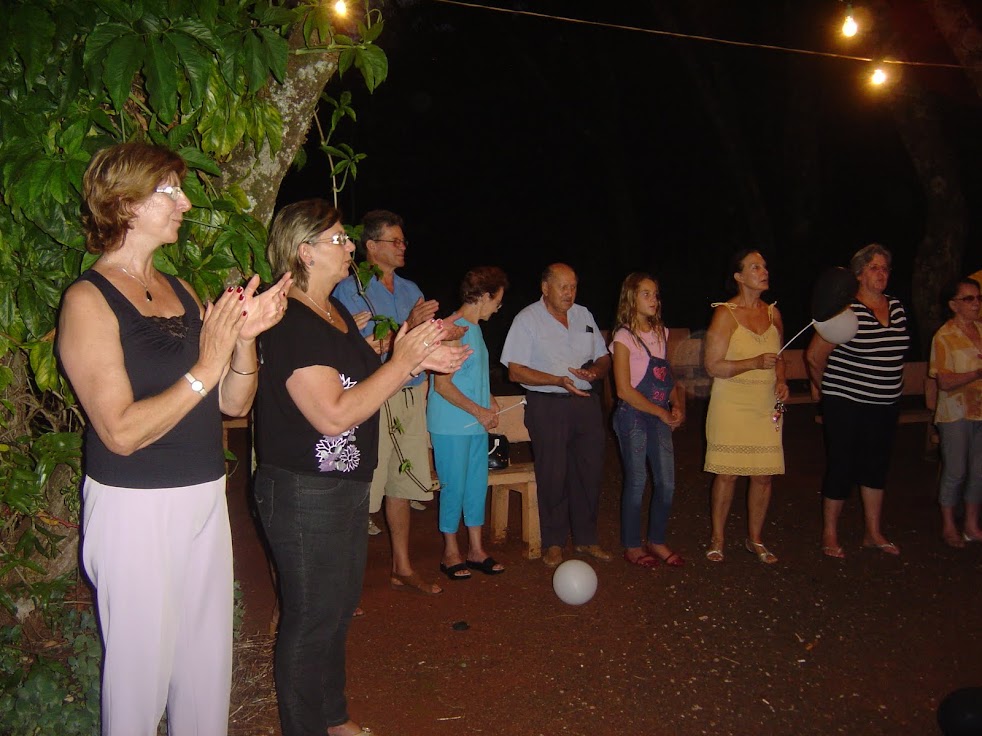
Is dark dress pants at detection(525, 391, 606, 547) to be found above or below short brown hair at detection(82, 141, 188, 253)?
below

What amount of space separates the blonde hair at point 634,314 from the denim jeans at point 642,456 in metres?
0.51

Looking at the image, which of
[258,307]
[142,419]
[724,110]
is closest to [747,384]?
[258,307]

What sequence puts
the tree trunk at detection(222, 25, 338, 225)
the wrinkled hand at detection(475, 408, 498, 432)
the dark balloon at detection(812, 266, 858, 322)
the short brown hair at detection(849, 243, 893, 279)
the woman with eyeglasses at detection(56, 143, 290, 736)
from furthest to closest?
the short brown hair at detection(849, 243, 893, 279) < the wrinkled hand at detection(475, 408, 498, 432) < the dark balloon at detection(812, 266, 858, 322) < the tree trunk at detection(222, 25, 338, 225) < the woman with eyeglasses at detection(56, 143, 290, 736)

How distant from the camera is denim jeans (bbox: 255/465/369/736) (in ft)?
8.80

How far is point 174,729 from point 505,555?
11.1ft

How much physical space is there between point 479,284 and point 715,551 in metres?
2.35

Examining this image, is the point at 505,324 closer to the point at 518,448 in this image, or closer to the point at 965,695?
the point at 518,448

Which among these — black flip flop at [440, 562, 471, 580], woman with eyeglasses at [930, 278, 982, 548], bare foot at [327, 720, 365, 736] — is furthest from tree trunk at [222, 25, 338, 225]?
woman with eyeglasses at [930, 278, 982, 548]

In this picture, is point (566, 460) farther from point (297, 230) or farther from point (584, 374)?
point (297, 230)

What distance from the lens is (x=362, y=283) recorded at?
12.8 feet

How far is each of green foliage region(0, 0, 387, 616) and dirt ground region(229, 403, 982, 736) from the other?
1239 mm

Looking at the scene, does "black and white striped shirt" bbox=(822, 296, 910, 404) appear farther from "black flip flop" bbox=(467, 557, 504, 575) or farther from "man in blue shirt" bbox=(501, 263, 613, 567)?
"black flip flop" bbox=(467, 557, 504, 575)

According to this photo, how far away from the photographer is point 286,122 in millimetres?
3352

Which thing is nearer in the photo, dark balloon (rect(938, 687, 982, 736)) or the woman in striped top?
dark balloon (rect(938, 687, 982, 736))
